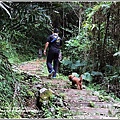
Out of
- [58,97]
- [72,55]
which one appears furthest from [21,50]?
[58,97]

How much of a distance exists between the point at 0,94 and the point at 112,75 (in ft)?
16.4

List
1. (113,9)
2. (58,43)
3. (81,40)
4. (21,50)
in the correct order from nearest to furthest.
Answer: (58,43), (113,9), (81,40), (21,50)

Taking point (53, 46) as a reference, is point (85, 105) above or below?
below

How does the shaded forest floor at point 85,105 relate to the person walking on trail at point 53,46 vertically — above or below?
below

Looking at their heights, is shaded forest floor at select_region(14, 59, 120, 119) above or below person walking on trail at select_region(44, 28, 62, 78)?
below

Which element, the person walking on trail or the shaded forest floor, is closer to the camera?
the shaded forest floor

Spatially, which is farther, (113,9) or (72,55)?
(72,55)

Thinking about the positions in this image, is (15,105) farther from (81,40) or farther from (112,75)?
(81,40)

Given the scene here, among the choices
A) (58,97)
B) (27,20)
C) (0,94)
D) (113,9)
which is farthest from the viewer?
(113,9)

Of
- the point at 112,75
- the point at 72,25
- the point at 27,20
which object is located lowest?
the point at 112,75

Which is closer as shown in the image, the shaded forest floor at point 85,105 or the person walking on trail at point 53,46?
the shaded forest floor at point 85,105

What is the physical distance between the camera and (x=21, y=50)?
1623cm

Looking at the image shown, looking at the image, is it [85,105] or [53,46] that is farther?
[53,46]

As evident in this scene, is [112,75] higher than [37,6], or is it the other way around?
[37,6]
